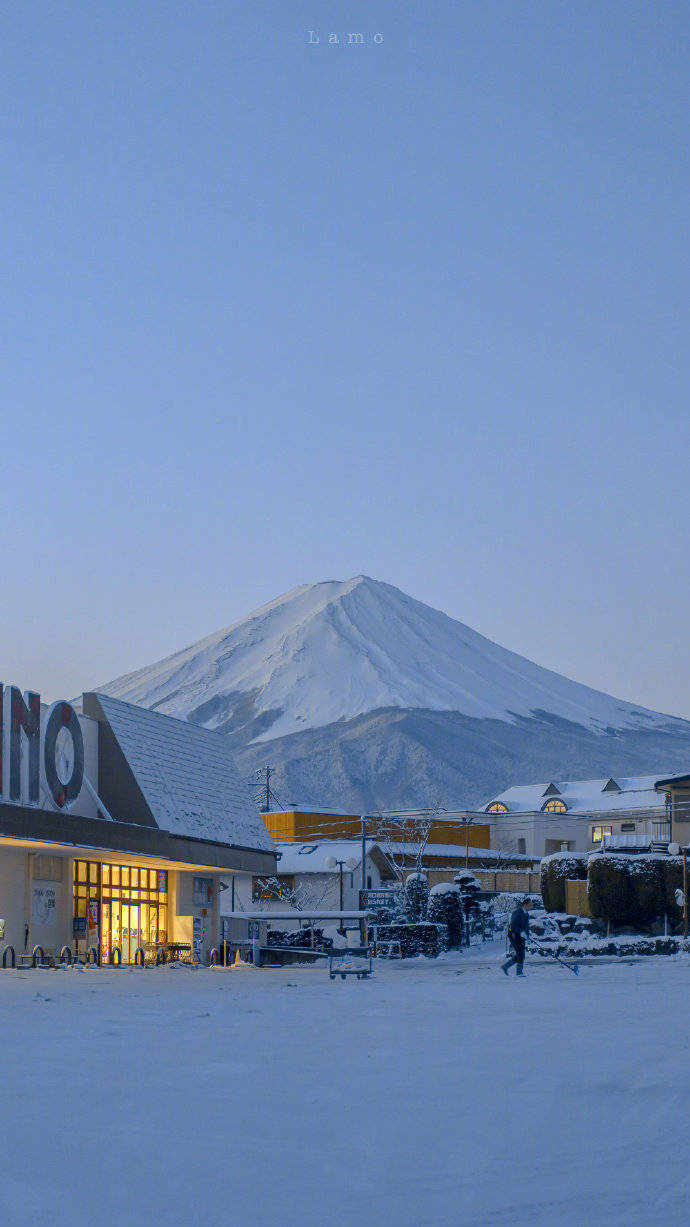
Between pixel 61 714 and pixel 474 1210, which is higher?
pixel 61 714

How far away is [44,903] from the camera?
112ft

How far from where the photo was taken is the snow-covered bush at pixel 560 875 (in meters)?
40.1

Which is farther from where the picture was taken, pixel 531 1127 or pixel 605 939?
pixel 605 939

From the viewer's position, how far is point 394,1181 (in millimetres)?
7199

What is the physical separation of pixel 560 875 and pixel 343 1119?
107ft

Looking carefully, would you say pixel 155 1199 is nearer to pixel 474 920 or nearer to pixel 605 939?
pixel 605 939

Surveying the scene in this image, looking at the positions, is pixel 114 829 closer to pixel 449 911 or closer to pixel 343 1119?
pixel 449 911

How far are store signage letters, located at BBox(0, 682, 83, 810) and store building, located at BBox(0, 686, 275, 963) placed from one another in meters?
0.03

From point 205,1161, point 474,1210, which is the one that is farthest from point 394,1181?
point 205,1161

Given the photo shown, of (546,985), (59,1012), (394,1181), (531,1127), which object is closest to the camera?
(394,1181)

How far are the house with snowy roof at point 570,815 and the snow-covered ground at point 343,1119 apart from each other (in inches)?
2857

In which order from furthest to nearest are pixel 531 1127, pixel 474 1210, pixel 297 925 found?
1. pixel 297 925
2. pixel 531 1127
3. pixel 474 1210

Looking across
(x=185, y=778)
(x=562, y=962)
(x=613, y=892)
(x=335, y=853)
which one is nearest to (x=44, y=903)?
(x=185, y=778)

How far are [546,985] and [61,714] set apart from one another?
16.2 metres
